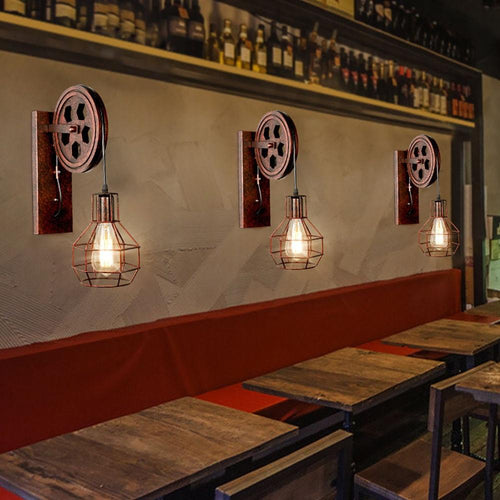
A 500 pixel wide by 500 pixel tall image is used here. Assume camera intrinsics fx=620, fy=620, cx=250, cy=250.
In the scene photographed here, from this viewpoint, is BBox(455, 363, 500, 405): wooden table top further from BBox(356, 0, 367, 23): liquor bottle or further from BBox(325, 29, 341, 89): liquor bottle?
BBox(356, 0, 367, 23): liquor bottle

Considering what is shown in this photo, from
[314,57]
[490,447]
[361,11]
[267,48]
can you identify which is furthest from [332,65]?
[490,447]

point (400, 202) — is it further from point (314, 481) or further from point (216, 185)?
point (314, 481)

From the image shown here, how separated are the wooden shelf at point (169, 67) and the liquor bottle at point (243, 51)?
0.44 ft

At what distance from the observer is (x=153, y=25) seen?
3119 mm

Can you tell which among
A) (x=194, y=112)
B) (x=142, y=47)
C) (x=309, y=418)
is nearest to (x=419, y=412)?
(x=309, y=418)

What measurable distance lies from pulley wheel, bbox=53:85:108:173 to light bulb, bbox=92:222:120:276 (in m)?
0.24

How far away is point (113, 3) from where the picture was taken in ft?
9.45

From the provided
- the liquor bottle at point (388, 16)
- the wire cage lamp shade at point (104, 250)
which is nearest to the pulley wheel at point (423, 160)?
the liquor bottle at point (388, 16)

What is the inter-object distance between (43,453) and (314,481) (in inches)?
35.5

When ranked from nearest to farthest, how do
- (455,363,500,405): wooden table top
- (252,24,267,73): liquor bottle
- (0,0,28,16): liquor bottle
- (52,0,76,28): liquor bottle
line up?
(455,363,500,405): wooden table top, (0,0,28,16): liquor bottle, (52,0,76,28): liquor bottle, (252,24,267,73): liquor bottle

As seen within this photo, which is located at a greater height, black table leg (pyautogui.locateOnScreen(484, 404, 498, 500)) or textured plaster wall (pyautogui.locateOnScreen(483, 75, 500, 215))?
textured plaster wall (pyautogui.locateOnScreen(483, 75, 500, 215))

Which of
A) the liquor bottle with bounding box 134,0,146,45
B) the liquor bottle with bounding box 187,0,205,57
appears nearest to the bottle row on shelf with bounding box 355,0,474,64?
the liquor bottle with bounding box 187,0,205,57

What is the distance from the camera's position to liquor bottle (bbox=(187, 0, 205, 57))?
10.6 feet

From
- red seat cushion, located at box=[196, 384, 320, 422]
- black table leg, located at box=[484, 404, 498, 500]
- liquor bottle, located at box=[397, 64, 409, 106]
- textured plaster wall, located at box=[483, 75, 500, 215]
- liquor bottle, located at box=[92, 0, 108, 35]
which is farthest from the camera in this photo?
textured plaster wall, located at box=[483, 75, 500, 215]
